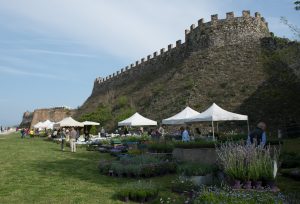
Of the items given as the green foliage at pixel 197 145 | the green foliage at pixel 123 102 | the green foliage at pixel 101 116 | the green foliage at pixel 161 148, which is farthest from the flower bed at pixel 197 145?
the green foliage at pixel 123 102

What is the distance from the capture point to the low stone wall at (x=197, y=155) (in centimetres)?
1422

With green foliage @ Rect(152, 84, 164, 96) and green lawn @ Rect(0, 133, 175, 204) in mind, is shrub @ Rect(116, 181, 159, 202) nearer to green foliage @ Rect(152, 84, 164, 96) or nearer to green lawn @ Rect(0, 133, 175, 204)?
green lawn @ Rect(0, 133, 175, 204)

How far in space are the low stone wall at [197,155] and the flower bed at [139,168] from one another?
0.73 meters

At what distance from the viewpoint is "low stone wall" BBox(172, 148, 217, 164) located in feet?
46.6

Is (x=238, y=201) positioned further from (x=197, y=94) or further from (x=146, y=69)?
(x=146, y=69)

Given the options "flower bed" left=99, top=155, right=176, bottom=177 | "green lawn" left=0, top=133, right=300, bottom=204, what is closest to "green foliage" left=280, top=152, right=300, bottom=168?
"green lawn" left=0, top=133, right=300, bottom=204

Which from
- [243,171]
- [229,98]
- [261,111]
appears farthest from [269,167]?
[229,98]

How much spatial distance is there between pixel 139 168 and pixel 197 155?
226cm

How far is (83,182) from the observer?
504 inches

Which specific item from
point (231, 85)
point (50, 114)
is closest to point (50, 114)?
point (50, 114)

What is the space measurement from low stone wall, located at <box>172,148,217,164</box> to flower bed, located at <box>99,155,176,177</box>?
28.7 inches

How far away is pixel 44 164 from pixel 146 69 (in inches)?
1772

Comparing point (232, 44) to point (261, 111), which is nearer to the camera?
point (261, 111)

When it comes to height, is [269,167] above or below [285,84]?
below
